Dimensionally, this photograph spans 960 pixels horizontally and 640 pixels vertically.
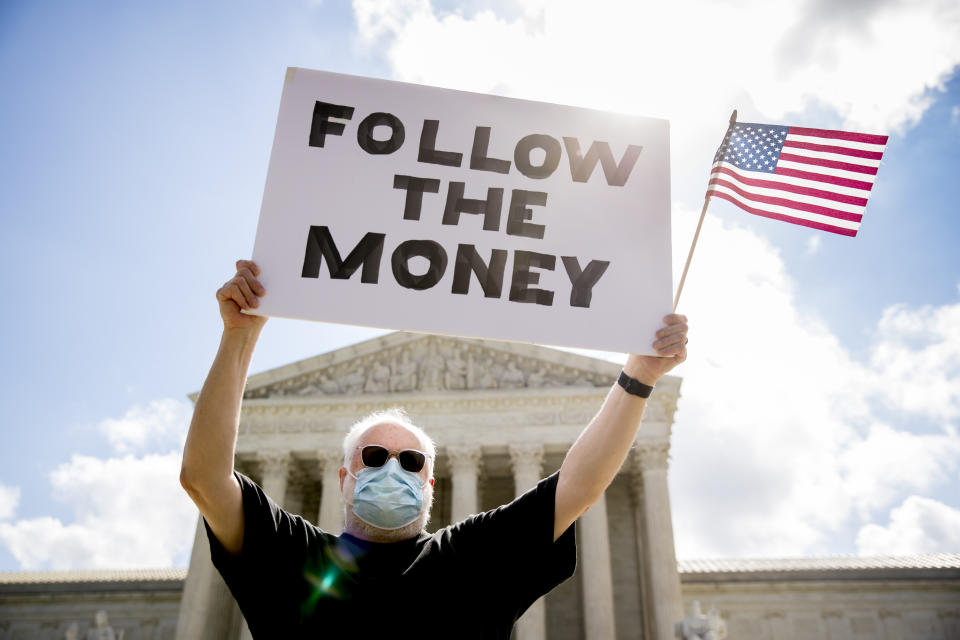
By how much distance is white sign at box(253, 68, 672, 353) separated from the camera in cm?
414

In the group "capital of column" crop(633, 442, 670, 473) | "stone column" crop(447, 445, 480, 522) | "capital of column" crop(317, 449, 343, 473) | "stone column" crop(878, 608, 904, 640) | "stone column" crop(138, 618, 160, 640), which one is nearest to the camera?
"stone column" crop(447, 445, 480, 522)

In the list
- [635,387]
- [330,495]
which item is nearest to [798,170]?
[635,387]

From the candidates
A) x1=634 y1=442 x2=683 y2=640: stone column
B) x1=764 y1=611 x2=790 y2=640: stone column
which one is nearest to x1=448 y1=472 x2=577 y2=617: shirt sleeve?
x1=634 y1=442 x2=683 y2=640: stone column

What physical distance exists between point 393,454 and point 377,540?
462 millimetres

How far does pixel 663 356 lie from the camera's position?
4059 mm

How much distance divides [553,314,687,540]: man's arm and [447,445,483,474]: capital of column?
2885cm

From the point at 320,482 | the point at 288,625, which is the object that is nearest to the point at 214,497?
Answer: the point at 288,625

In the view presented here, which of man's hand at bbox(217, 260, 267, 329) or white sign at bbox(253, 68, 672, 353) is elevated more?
white sign at bbox(253, 68, 672, 353)

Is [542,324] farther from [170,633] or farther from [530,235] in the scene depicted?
[170,633]

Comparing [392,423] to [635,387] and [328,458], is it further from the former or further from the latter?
[328,458]

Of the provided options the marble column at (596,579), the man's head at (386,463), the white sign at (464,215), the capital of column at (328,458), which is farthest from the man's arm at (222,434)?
the capital of column at (328,458)

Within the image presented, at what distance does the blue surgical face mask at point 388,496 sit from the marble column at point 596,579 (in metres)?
27.1

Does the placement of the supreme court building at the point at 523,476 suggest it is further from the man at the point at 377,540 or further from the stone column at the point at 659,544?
the man at the point at 377,540

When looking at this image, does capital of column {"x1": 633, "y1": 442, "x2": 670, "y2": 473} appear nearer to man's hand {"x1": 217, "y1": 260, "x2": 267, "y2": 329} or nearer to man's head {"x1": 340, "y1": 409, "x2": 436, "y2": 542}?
man's head {"x1": 340, "y1": 409, "x2": 436, "y2": 542}
